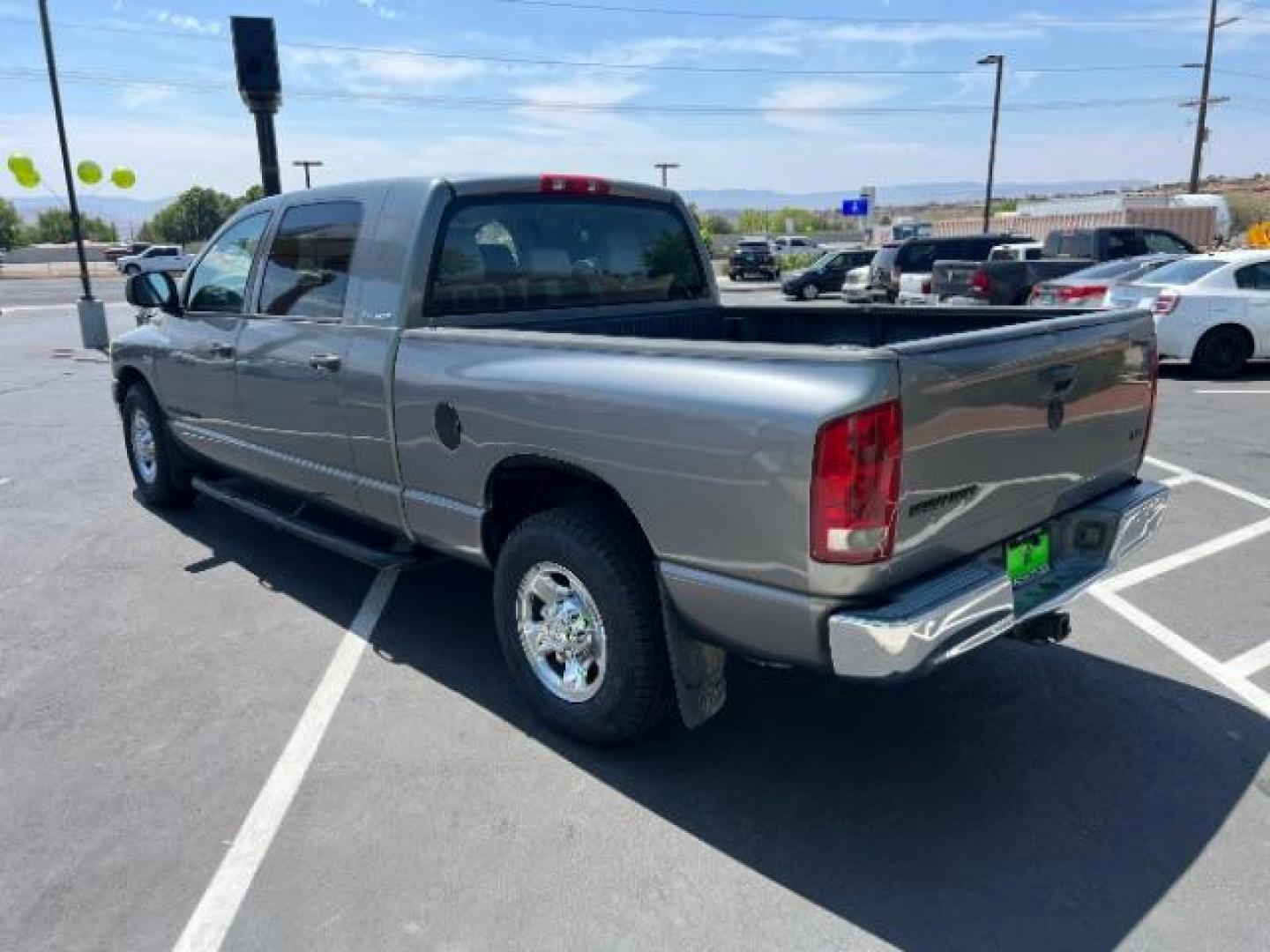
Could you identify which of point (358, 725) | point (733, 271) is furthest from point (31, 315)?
point (358, 725)

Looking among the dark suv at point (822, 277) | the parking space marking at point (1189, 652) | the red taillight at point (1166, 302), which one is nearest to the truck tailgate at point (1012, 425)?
the parking space marking at point (1189, 652)

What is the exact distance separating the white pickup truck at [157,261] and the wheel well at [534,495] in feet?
165

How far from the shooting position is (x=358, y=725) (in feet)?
12.2

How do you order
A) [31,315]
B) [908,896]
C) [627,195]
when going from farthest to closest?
1. [31,315]
2. [627,195]
3. [908,896]

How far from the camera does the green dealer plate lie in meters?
3.08

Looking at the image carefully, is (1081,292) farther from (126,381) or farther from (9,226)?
(9,226)

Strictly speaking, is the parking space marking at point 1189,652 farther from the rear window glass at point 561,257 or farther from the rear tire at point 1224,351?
the rear tire at point 1224,351

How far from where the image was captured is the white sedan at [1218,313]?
38.6 ft

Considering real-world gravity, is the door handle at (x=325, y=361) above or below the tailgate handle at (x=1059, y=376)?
below

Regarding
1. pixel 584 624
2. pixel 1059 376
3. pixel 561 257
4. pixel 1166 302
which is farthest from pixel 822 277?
pixel 584 624

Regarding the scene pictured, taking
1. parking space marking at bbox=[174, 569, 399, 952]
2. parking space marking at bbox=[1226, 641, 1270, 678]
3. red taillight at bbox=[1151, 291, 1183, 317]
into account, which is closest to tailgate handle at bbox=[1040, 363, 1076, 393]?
parking space marking at bbox=[1226, 641, 1270, 678]

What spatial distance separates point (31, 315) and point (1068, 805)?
3033 centimetres

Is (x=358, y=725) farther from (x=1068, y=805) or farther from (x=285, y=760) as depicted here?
(x=1068, y=805)

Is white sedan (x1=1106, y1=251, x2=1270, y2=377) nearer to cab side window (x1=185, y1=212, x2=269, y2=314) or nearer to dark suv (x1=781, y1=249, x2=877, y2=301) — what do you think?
cab side window (x1=185, y1=212, x2=269, y2=314)
